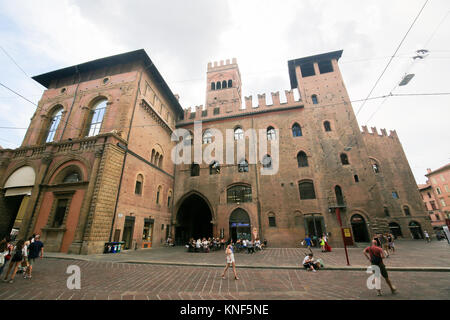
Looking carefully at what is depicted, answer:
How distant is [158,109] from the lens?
20.5 metres

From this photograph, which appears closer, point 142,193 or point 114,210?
point 114,210

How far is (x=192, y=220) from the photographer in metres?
24.1

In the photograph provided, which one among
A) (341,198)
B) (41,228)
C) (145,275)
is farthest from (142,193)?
(341,198)

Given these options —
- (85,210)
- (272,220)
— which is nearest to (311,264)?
(272,220)

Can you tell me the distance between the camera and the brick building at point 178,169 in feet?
43.6

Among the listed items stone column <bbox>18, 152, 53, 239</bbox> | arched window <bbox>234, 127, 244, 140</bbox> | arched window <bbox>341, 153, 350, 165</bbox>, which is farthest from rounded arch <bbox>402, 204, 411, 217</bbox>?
stone column <bbox>18, 152, 53, 239</bbox>

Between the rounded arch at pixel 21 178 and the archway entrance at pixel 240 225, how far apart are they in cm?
1684

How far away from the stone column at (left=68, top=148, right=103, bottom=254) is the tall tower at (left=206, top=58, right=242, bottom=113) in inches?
795

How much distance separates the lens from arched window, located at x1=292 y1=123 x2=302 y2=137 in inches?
814

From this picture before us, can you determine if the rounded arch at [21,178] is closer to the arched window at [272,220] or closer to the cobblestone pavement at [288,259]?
the cobblestone pavement at [288,259]

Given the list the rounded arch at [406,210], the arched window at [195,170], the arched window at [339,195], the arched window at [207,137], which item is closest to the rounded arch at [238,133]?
the arched window at [207,137]

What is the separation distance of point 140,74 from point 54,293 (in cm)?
1750

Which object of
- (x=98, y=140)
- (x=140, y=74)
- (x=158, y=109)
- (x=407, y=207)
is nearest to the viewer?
(x=98, y=140)
